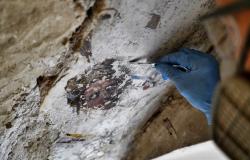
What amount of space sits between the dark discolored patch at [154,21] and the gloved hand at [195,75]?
0.59 feet

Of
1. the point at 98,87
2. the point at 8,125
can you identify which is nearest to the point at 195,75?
the point at 98,87

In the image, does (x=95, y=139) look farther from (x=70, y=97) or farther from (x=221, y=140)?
(x=221, y=140)

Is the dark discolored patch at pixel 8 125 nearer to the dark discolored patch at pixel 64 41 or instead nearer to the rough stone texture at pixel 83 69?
the rough stone texture at pixel 83 69

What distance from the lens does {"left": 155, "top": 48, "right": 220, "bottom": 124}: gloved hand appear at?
1.61 meters

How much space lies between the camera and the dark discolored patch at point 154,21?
1.64 meters

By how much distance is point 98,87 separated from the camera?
1815 millimetres

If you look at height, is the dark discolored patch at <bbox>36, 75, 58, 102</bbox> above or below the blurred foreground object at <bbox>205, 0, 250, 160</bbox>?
below

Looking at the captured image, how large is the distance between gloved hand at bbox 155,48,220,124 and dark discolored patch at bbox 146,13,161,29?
0.59 ft

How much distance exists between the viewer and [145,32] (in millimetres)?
1685

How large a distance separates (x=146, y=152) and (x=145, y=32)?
88 centimetres

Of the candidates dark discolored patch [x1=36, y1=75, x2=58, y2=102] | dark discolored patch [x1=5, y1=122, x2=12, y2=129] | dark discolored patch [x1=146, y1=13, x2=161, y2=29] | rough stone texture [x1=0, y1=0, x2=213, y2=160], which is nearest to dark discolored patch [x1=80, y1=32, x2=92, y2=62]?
rough stone texture [x1=0, y1=0, x2=213, y2=160]

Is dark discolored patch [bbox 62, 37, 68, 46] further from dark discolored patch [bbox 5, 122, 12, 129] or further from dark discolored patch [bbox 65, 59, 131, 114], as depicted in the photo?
dark discolored patch [bbox 5, 122, 12, 129]

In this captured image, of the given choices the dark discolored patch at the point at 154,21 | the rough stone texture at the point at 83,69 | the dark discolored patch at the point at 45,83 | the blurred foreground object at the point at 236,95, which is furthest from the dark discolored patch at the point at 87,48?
the blurred foreground object at the point at 236,95

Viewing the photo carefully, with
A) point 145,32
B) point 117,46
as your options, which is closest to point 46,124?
point 117,46
